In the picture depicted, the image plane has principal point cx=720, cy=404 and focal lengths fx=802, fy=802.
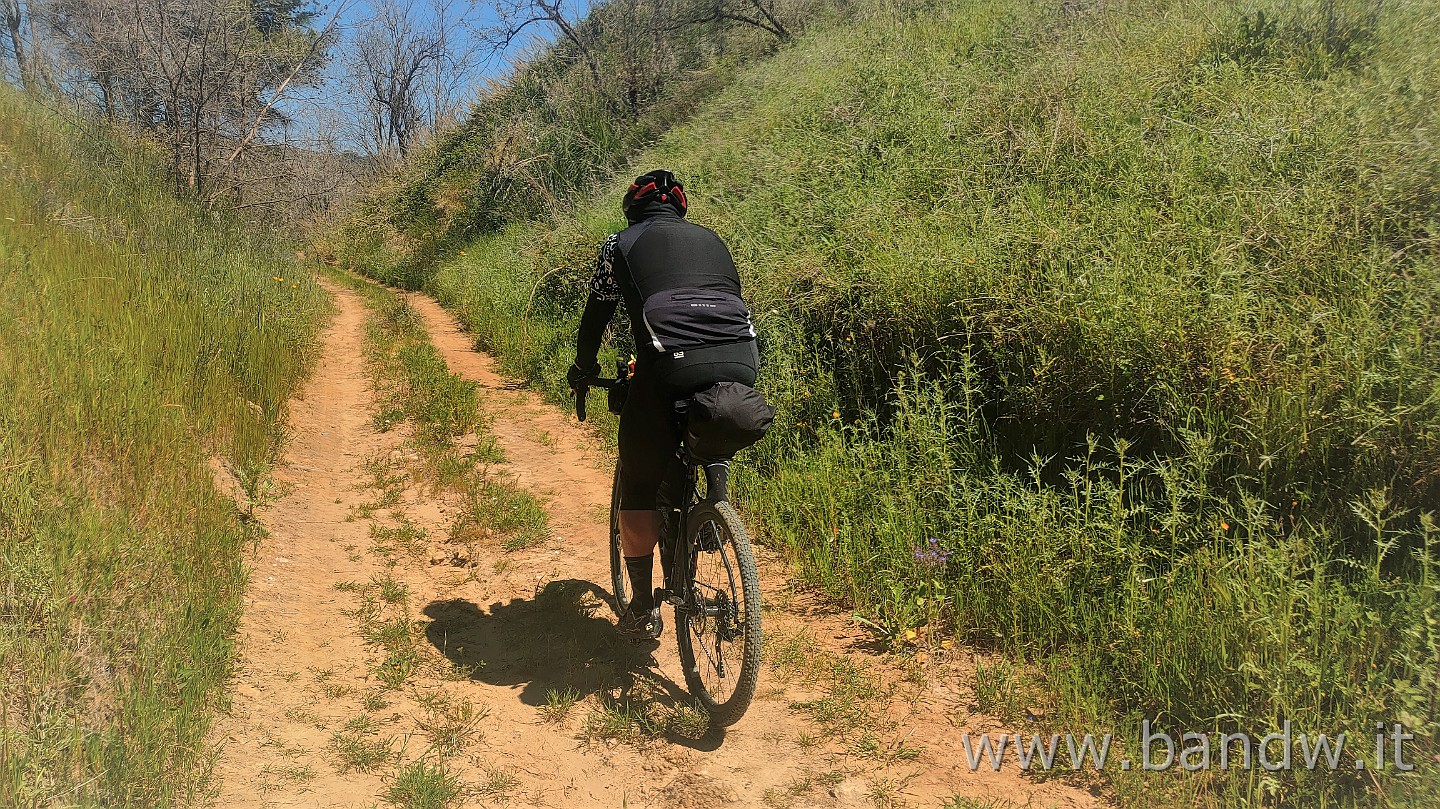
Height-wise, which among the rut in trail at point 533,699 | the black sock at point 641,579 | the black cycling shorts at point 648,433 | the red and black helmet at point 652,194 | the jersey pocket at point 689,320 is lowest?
the rut in trail at point 533,699

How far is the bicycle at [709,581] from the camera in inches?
115

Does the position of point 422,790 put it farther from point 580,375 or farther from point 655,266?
point 655,266

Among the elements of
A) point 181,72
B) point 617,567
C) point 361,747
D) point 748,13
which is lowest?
point 361,747

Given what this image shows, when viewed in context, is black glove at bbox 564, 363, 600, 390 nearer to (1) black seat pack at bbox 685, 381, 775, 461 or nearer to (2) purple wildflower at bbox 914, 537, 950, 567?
(1) black seat pack at bbox 685, 381, 775, 461

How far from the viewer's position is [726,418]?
2.83 metres

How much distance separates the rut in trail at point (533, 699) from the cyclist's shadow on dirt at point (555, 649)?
10 mm

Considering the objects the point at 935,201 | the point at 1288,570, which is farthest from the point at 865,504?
the point at 935,201

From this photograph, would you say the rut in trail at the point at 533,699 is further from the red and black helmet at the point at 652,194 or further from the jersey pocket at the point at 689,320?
the red and black helmet at the point at 652,194

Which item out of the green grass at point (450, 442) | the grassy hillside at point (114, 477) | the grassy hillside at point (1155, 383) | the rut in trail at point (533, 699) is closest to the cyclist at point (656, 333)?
the rut in trail at point (533, 699)

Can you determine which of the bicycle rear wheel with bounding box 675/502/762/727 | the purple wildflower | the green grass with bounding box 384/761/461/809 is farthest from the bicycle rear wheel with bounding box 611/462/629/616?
the purple wildflower

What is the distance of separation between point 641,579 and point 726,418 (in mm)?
1057

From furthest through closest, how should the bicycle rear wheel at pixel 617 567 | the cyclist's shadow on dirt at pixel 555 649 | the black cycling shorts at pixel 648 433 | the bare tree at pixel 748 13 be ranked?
the bare tree at pixel 748 13 < the bicycle rear wheel at pixel 617 567 < the cyclist's shadow on dirt at pixel 555 649 < the black cycling shorts at pixel 648 433

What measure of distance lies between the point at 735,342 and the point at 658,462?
61 cm

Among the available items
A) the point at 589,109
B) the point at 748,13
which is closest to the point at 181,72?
the point at 589,109
